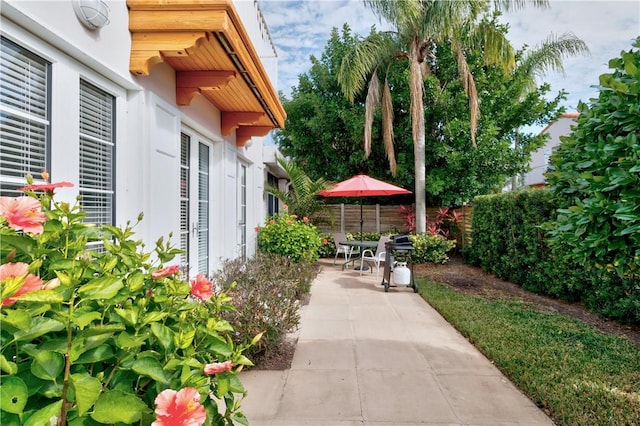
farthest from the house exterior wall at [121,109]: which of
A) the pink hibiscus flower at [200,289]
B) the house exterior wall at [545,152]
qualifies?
the house exterior wall at [545,152]

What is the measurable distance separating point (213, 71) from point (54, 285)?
131 inches

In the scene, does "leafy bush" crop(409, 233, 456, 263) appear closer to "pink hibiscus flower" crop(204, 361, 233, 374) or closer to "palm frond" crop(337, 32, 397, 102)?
"palm frond" crop(337, 32, 397, 102)

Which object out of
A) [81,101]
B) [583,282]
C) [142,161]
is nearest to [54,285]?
[81,101]

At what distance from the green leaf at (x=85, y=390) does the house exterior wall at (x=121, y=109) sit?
188 cm

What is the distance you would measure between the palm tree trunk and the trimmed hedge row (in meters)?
1.51

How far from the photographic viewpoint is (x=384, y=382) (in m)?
3.06

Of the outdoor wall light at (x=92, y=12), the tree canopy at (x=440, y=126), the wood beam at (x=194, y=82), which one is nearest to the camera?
the outdoor wall light at (x=92, y=12)

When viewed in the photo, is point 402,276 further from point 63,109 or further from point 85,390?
point 85,390

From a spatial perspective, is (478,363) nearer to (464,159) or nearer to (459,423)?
(459,423)

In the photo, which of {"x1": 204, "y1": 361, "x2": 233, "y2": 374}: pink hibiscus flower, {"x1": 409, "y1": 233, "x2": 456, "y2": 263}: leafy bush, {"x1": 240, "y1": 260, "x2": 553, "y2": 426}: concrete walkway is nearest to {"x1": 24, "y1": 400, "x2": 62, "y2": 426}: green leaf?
{"x1": 204, "y1": 361, "x2": 233, "y2": 374}: pink hibiscus flower

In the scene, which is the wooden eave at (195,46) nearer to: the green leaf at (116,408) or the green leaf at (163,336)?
the green leaf at (163,336)

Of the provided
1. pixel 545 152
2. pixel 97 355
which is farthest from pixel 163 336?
pixel 545 152

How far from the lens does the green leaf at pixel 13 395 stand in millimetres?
708

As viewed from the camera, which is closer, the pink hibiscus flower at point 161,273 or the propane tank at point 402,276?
the pink hibiscus flower at point 161,273
